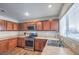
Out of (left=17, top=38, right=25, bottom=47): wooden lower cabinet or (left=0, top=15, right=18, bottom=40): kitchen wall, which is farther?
(left=17, top=38, right=25, bottom=47): wooden lower cabinet

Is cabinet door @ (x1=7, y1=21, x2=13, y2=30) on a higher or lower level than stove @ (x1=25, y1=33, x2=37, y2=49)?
higher

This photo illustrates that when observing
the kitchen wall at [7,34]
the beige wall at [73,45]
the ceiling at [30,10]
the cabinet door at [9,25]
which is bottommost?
the beige wall at [73,45]

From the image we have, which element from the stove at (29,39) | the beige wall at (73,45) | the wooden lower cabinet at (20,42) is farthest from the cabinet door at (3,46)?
the beige wall at (73,45)

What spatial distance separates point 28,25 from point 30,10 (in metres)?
0.21

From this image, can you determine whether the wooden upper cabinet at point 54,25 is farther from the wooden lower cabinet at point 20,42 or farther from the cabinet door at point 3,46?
the cabinet door at point 3,46

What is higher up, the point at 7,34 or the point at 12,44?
the point at 7,34

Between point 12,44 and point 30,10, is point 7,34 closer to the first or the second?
point 12,44

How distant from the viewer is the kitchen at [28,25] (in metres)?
1.04

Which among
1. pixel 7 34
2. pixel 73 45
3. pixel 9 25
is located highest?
pixel 9 25

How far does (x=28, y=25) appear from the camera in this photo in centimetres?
115

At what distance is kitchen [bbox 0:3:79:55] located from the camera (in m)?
1.04

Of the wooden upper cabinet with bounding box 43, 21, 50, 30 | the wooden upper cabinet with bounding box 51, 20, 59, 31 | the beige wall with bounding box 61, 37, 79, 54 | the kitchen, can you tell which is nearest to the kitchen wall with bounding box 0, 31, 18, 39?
the kitchen

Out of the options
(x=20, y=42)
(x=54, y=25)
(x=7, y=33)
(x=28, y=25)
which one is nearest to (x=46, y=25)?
(x=54, y=25)

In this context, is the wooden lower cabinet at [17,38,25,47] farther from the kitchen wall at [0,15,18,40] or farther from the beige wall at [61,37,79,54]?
the beige wall at [61,37,79,54]
